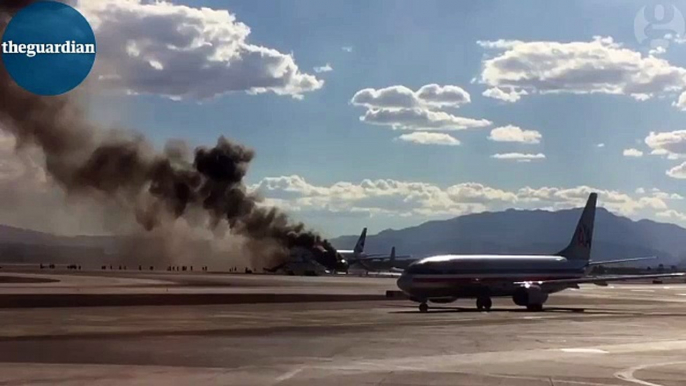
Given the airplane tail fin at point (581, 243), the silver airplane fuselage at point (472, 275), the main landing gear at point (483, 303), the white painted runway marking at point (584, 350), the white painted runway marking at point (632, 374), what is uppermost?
the airplane tail fin at point (581, 243)

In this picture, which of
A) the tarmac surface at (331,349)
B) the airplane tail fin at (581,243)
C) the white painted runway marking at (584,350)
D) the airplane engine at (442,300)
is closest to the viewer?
the tarmac surface at (331,349)

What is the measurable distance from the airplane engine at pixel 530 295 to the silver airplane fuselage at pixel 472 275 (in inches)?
19.1

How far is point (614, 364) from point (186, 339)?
1491cm

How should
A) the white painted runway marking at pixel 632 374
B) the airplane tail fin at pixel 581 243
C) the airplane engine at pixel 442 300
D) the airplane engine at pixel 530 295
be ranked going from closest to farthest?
the white painted runway marking at pixel 632 374
the airplane engine at pixel 442 300
the airplane engine at pixel 530 295
the airplane tail fin at pixel 581 243

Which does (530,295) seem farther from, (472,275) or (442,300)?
(442,300)

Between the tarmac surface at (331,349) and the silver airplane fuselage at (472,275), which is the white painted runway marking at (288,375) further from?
the silver airplane fuselage at (472,275)

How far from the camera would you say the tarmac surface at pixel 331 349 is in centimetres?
2217

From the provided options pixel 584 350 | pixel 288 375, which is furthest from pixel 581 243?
pixel 288 375

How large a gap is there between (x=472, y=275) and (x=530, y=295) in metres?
4.32

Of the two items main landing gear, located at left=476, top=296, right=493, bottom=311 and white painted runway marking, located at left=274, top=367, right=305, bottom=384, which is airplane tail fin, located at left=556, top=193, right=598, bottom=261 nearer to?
main landing gear, located at left=476, top=296, right=493, bottom=311

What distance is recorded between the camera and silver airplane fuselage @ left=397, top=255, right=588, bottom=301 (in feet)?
202

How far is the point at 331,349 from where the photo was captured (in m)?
29.8

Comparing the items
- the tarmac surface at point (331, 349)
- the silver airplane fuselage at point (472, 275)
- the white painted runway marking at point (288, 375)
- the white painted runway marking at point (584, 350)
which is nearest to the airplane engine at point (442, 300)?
the silver airplane fuselage at point (472, 275)

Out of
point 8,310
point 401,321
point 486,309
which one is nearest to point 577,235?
point 486,309
